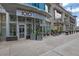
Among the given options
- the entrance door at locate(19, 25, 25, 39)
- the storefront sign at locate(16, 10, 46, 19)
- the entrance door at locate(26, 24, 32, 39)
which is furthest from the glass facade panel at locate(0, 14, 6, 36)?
the entrance door at locate(26, 24, 32, 39)

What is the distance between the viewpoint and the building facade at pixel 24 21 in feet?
41.3

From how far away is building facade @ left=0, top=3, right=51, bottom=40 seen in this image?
12.6 metres

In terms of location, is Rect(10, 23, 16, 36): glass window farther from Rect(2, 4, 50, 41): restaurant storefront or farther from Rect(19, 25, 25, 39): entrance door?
Rect(19, 25, 25, 39): entrance door

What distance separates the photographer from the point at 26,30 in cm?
1525

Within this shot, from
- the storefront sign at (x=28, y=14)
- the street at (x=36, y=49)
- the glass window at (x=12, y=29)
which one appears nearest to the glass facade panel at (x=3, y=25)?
the glass window at (x=12, y=29)

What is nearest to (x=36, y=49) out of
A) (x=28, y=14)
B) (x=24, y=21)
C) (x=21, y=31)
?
(x=21, y=31)

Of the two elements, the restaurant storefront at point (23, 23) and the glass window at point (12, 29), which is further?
the glass window at point (12, 29)

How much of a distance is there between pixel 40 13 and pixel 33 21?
52.0 inches

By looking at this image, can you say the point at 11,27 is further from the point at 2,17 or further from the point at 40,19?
the point at 40,19

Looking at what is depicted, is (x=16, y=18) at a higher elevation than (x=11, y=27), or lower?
higher

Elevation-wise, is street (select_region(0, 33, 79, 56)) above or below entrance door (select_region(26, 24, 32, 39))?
below

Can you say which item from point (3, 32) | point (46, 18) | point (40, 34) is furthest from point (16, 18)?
point (46, 18)

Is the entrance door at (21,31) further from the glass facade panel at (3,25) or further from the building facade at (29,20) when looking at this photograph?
the glass facade panel at (3,25)

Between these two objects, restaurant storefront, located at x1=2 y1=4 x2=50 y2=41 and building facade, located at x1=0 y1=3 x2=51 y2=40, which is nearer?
building facade, located at x1=0 y1=3 x2=51 y2=40
